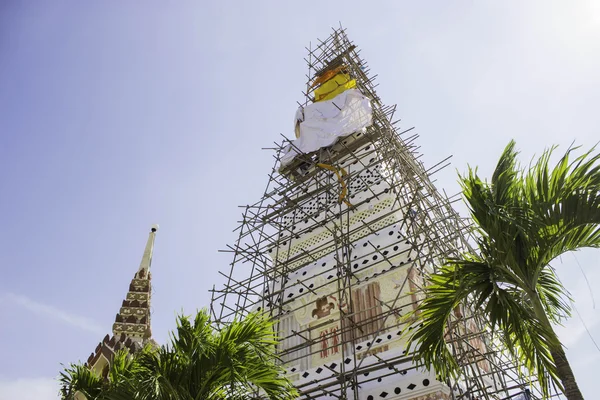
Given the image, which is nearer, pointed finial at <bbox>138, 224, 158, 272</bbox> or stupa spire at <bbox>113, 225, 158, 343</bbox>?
stupa spire at <bbox>113, 225, 158, 343</bbox>

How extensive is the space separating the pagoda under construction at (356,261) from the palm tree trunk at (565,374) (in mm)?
2769

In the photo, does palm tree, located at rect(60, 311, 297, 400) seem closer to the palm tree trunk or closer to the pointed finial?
the palm tree trunk

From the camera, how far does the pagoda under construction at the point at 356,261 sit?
874cm

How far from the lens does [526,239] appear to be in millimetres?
4996

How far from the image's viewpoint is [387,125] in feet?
46.9

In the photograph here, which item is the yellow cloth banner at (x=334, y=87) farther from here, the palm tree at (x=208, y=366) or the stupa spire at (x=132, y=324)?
the palm tree at (x=208, y=366)

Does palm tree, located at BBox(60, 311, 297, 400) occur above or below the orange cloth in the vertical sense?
below

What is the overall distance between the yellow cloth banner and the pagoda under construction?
0.06 metres

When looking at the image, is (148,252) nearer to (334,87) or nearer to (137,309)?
(137,309)

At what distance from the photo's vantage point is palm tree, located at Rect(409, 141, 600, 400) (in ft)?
16.0

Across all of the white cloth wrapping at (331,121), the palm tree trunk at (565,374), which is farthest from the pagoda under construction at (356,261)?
the palm tree trunk at (565,374)

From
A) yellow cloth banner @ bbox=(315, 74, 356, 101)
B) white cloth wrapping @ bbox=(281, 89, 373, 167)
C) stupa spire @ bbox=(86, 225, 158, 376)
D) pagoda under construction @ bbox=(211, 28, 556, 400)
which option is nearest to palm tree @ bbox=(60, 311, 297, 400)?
pagoda under construction @ bbox=(211, 28, 556, 400)

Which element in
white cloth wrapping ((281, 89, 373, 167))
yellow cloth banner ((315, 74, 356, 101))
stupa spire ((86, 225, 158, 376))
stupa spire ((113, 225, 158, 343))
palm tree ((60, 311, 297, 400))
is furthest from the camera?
yellow cloth banner ((315, 74, 356, 101))

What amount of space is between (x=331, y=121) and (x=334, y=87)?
8.68 ft
